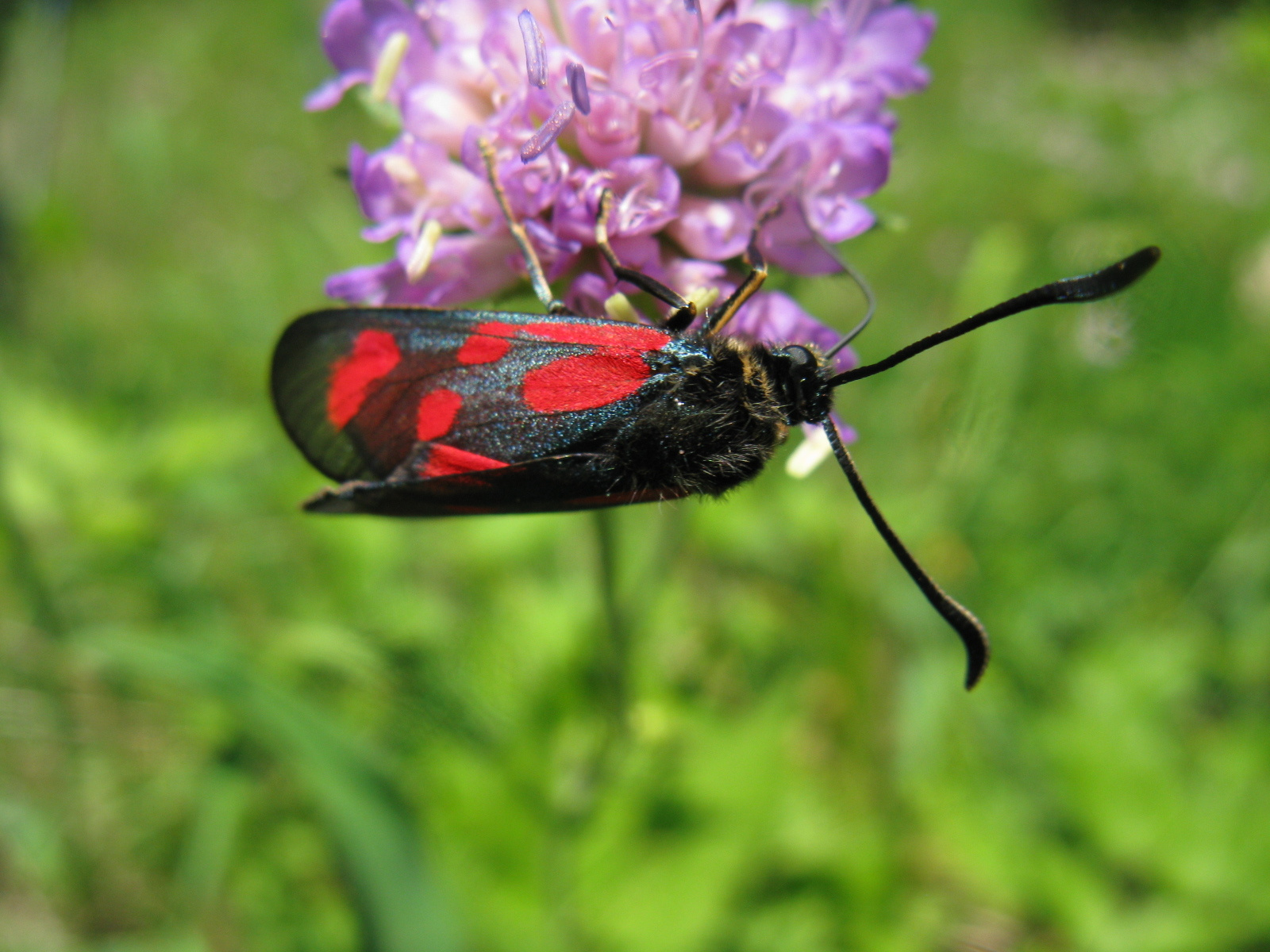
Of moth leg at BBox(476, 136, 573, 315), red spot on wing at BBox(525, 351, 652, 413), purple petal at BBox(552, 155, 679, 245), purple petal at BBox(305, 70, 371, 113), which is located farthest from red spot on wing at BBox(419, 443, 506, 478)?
purple petal at BBox(305, 70, 371, 113)

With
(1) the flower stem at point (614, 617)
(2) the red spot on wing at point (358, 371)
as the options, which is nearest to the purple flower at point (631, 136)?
A: (2) the red spot on wing at point (358, 371)

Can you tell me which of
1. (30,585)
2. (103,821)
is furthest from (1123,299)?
(103,821)

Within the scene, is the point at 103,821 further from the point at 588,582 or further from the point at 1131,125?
the point at 1131,125

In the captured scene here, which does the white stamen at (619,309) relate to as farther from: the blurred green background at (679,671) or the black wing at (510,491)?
the blurred green background at (679,671)

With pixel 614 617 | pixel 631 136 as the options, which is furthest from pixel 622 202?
pixel 614 617

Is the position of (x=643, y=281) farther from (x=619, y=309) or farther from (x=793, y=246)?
(x=793, y=246)

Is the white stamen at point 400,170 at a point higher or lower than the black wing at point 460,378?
higher

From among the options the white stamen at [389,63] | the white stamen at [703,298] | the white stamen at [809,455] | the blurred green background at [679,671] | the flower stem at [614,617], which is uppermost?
the white stamen at [389,63]
